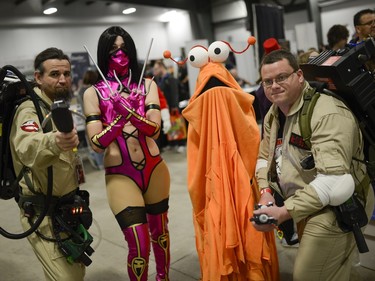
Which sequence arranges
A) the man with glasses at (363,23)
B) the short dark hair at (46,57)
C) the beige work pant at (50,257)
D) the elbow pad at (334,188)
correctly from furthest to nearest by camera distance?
the man with glasses at (363,23)
the short dark hair at (46,57)
the beige work pant at (50,257)
the elbow pad at (334,188)

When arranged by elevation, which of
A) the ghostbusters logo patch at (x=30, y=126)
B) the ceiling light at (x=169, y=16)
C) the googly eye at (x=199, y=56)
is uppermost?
the ceiling light at (x=169, y=16)

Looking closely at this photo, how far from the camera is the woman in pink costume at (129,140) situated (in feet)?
7.20

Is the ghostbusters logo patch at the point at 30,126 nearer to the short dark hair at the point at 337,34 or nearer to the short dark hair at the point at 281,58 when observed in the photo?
the short dark hair at the point at 281,58

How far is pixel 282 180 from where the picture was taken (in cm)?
191

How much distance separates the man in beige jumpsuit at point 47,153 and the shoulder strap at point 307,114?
1.00 m

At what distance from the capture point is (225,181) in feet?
6.97

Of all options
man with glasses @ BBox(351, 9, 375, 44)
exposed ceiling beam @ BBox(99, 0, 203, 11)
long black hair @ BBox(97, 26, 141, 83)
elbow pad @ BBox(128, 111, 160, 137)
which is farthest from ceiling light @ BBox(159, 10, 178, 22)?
elbow pad @ BBox(128, 111, 160, 137)

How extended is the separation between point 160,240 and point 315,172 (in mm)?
1101

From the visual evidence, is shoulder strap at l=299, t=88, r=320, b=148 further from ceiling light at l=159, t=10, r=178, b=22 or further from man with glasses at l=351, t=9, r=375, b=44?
ceiling light at l=159, t=10, r=178, b=22

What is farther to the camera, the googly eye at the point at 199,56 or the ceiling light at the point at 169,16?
the ceiling light at the point at 169,16

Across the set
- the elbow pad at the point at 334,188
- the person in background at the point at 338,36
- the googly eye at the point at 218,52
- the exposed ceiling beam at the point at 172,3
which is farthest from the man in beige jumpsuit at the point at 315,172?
the exposed ceiling beam at the point at 172,3

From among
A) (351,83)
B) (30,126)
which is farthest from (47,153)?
(351,83)

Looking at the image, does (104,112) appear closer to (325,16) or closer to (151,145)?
(151,145)

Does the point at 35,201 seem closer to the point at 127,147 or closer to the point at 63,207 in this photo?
the point at 63,207
